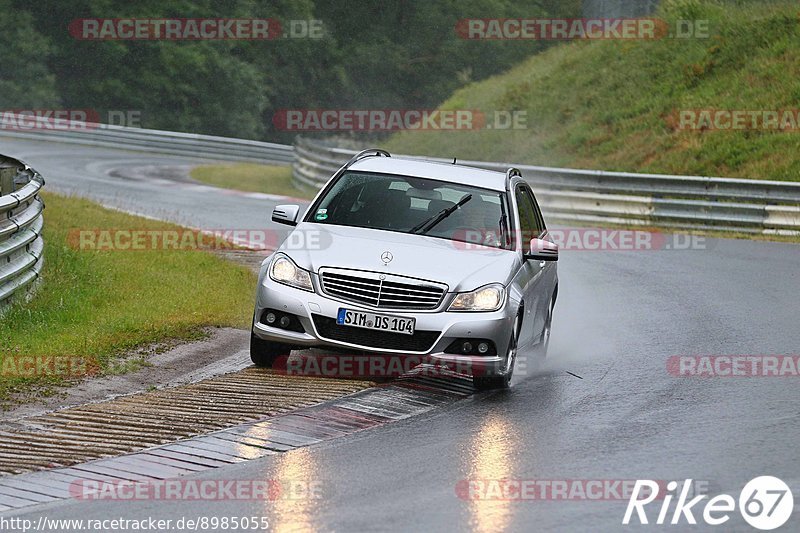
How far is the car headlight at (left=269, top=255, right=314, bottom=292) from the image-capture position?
32.4 ft

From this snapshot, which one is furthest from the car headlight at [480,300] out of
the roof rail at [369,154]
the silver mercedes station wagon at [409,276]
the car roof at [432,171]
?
the roof rail at [369,154]

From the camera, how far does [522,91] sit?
1588 inches

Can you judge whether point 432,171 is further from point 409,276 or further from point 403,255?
point 409,276

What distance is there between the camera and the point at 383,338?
31.7 ft

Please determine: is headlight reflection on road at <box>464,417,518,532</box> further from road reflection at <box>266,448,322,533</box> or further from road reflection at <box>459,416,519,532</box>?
road reflection at <box>266,448,322,533</box>

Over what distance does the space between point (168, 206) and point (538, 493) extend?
19.2 metres

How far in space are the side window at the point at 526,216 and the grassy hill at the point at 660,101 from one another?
17.8 meters

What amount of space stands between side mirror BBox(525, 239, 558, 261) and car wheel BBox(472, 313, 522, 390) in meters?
0.75

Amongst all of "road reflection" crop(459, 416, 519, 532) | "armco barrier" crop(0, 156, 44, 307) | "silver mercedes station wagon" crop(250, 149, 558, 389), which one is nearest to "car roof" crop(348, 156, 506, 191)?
"silver mercedes station wagon" crop(250, 149, 558, 389)

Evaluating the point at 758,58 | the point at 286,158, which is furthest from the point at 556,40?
the point at 758,58

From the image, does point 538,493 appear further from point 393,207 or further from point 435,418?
point 393,207

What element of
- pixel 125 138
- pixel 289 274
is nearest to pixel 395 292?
pixel 289 274

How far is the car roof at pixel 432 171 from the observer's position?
1127 centimetres

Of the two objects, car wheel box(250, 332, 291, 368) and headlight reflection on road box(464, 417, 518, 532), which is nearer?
headlight reflection on road box(464, 417, 518, 532)
